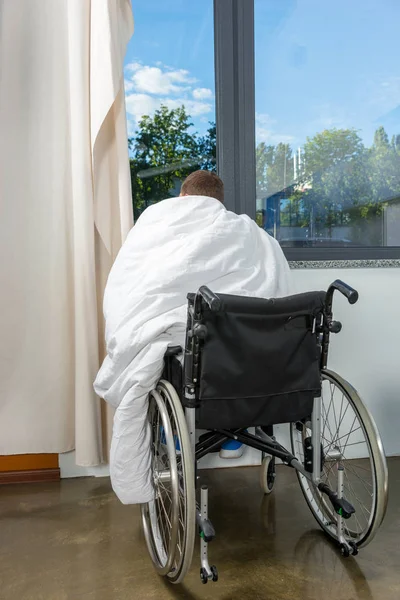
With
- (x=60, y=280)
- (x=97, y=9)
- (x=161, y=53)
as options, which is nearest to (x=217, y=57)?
(x=161, y=53)

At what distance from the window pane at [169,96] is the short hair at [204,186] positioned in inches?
24.5

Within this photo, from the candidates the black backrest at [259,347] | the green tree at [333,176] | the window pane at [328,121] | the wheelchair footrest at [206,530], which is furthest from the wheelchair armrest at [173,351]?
the green tree at [333,176]

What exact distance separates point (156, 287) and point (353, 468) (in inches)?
54.2

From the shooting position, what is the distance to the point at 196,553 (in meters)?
1.69

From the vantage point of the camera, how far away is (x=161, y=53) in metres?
2.38

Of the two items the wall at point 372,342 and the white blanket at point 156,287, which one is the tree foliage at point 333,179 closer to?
the wall at point 372,342

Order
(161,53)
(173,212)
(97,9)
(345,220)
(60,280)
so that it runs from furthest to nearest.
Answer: (345,220)
(161,53)
(60,280)
(97,9)
(173,212)

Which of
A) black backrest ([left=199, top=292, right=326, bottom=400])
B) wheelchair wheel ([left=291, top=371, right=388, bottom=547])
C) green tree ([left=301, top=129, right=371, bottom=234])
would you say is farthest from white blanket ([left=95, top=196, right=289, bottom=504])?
green tree ([left=301, top=129, right=371, bottom=234])

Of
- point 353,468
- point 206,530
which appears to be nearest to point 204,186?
point 206,530

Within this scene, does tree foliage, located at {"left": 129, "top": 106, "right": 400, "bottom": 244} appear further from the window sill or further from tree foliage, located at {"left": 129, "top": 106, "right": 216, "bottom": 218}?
the window sill

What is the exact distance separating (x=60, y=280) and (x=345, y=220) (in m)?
1.35

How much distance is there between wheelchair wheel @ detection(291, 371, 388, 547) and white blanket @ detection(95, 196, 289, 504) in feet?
1.45

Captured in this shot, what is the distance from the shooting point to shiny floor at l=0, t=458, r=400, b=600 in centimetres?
147

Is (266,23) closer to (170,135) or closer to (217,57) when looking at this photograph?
(217,57)
